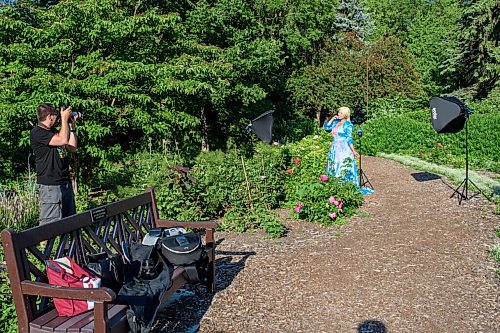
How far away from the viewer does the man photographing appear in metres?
4.45

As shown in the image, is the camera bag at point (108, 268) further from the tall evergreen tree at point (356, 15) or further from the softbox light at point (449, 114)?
the tall evergreen tree at point (356, 15)

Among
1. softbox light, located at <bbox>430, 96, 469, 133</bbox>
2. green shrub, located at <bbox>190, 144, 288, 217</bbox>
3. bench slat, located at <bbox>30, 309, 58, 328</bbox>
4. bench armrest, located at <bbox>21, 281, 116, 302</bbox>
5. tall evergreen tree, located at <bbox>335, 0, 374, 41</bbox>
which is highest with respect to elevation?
tall evergreen tree, located at <bbox>335, 0, 374, 41</bbox>

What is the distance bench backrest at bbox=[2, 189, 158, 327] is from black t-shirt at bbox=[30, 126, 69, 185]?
2.95 ft

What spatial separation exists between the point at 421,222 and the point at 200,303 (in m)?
4.38

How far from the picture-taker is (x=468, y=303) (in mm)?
4297

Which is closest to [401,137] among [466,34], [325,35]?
[466,34]

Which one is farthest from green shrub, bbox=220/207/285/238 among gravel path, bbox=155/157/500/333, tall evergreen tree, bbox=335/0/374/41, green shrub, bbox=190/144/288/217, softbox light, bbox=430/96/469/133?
tall evergreen tree, bbox=335/0/374/41

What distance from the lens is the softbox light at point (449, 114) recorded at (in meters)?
7.97

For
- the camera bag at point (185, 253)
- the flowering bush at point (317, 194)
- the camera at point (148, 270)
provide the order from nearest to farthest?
the camera at point (148, 270) < the camera bag at point (185, 253) < the flowering bush at point (317, 194)

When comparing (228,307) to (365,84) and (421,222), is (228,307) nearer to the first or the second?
(421,222)

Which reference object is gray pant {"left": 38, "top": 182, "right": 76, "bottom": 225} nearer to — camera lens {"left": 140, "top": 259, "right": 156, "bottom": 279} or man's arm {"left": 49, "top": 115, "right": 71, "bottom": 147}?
man's arm {"left": 49, "top": 115, "right": 71, "bottom": 147}

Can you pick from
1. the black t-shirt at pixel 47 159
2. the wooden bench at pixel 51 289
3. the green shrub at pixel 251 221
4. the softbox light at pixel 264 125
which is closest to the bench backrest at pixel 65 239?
the wooden bench at pixel 51 289

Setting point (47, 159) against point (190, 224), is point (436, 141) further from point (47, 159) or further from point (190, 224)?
point (47, 159)

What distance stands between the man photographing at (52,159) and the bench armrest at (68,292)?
177 cm
